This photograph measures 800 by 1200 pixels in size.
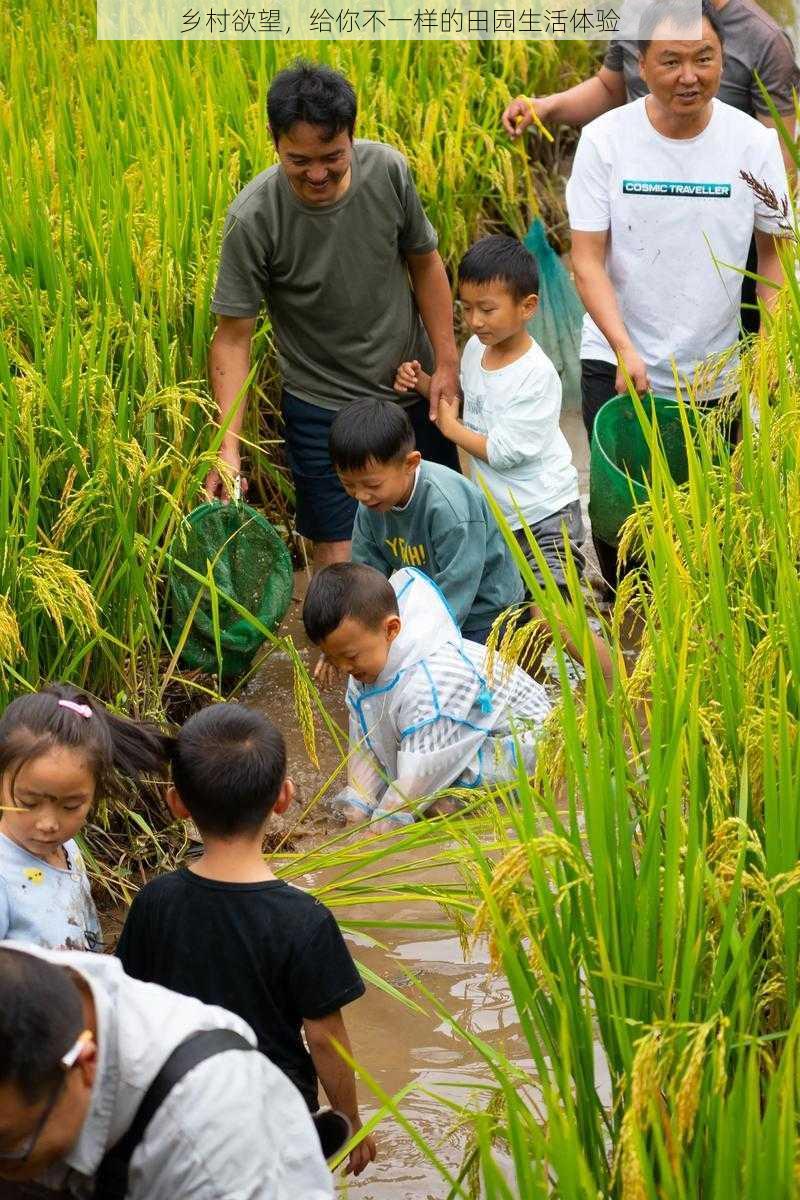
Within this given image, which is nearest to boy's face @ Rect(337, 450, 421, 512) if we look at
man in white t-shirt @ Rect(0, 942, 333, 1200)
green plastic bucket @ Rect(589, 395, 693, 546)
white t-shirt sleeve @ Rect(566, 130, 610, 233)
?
green plastic bucket @ Rect(589, 395, 693, 546)

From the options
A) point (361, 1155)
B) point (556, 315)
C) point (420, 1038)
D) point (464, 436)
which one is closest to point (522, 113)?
point (556, 315)

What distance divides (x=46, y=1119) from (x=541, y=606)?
1.03m

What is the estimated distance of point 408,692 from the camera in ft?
11.2

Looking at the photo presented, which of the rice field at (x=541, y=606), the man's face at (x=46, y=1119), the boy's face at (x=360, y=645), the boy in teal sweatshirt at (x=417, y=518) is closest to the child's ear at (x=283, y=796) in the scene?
the rice field at (x=541, y=606)

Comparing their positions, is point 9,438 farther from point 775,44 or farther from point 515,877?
point 775,44

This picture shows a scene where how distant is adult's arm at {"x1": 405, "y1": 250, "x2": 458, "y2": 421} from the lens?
4.36 metres

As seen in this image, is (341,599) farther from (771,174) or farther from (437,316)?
(771,174)

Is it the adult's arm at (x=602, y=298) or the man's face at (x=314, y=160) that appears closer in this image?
the man's face at (x=314, y=160)

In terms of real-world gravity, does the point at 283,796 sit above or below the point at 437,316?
below

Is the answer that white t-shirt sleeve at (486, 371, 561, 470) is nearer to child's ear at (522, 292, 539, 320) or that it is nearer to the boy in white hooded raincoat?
child's ear at (522, 292, 539, 320)

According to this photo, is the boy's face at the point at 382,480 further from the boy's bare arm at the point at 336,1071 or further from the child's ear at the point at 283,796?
the boy's bare arm at the point at 336,1071

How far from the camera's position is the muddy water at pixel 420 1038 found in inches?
104

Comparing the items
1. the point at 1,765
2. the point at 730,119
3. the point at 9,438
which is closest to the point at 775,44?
the point at 730,119

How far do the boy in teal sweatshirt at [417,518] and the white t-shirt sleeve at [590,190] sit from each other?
90cm
